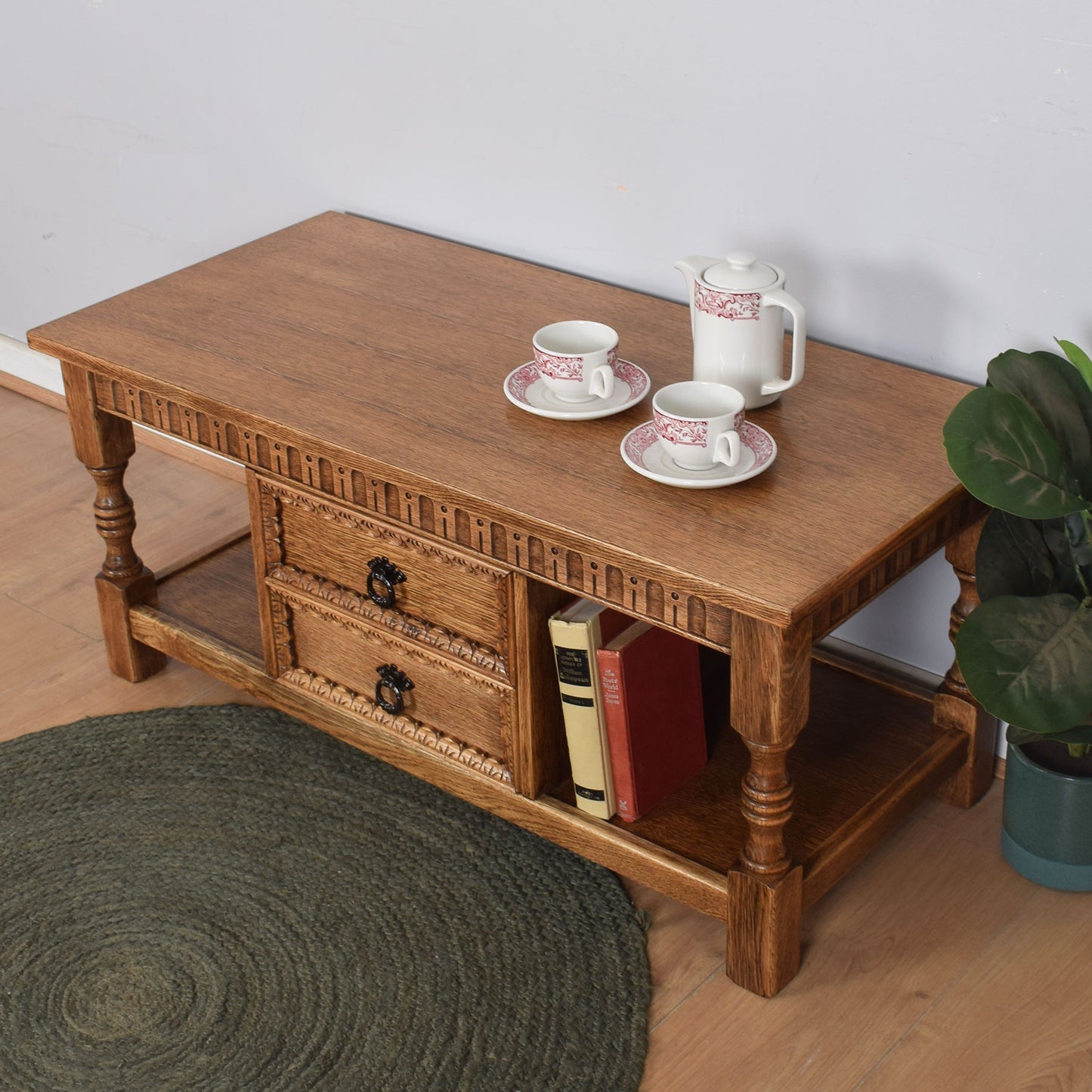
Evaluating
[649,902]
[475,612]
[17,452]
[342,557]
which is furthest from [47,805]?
[17,452]

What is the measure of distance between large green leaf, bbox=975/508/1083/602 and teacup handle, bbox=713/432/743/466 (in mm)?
282

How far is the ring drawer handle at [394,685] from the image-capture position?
163 cm

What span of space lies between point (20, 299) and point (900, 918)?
6.62 ft

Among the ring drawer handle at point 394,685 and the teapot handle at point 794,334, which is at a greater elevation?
the teapot handle at point 794,334

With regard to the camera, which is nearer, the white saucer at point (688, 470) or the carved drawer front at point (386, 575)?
the white saucer at point (688, 470)

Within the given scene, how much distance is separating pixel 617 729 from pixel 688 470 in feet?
0.98

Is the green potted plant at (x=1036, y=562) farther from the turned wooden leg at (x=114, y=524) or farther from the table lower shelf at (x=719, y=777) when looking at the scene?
the turned wooden leg at (x=114, y=524)

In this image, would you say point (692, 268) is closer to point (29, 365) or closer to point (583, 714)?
point (583, 714)

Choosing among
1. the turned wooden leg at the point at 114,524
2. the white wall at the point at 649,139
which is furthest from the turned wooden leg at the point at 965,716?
the turned wooden leg at the point at 114,524

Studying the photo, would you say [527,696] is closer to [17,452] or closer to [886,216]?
[886,216]

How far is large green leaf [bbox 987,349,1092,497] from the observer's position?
4.33ft

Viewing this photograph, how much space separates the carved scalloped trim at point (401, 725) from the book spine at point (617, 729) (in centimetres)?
14

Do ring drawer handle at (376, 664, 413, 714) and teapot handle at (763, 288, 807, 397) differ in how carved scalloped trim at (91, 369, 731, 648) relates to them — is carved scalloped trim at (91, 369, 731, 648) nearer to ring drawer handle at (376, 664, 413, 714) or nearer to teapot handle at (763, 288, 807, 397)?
ring drawer handle at (376, 664, 413, 714)

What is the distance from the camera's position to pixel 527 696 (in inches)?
59.1
